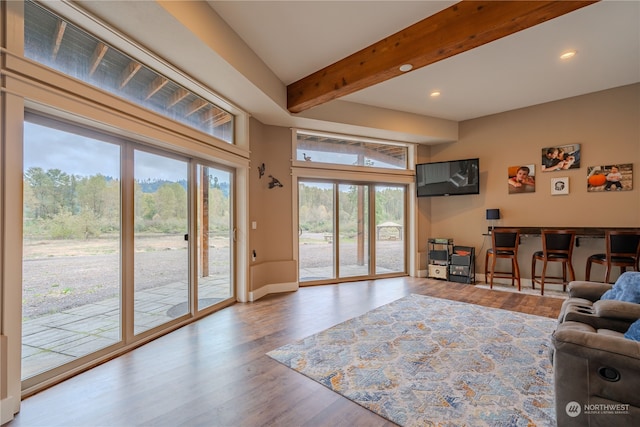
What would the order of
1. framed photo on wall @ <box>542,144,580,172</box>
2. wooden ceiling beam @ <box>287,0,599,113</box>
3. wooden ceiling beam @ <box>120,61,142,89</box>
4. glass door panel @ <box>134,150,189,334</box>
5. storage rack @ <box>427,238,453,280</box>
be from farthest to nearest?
storage rack @ <box>427,238,453,280</box>
framed photo on wall @ <box>542,144,580,172</box>
glass door panel @ <box>134,150,189,334</box>
wooden ceiling beam @ <box>120,61,142,89</box>
wooden ceiling beam @ <box>287,0,599,113</box>

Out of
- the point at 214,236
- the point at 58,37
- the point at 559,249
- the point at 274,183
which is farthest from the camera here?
the point at 274,183

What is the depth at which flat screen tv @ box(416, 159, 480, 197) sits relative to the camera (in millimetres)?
5629

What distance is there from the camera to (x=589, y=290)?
2705mm

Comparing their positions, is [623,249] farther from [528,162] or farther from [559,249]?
[528,162]

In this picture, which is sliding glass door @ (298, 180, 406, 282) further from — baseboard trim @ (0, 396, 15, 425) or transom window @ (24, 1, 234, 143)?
baseboard trim @ (0, 396, 15, 425)

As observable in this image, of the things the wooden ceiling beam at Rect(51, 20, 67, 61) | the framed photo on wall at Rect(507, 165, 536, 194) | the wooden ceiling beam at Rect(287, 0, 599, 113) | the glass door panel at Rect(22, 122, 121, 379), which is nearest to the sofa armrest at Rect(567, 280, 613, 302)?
the wooden ceiling beam at Rect(287, 0, 599, 113)

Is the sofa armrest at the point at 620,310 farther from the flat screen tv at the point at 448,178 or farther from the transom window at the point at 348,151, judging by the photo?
the transom window at the point at 348,151

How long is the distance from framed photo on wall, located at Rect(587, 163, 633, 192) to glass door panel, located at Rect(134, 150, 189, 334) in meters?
6.21

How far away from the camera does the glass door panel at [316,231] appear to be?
538 centimetres

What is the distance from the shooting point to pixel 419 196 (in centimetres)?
616

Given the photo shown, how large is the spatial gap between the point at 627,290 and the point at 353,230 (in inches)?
155

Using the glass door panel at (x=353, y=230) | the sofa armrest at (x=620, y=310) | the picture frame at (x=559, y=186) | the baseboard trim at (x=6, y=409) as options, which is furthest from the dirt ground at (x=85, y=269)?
the picture frame at (x=559, y=186)

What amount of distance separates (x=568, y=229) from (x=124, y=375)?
6.27 meters

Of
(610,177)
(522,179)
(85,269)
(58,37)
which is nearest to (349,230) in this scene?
(522,179)
